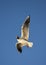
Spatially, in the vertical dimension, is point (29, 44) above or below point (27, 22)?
below

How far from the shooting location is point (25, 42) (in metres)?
1.74

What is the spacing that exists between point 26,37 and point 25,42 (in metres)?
0.04

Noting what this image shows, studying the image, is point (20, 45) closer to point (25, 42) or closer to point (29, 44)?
point (25, 42)

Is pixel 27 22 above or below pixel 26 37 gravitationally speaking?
above

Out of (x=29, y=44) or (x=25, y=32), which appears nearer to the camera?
(x=29, y=44)

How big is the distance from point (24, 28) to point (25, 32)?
4 centimetres

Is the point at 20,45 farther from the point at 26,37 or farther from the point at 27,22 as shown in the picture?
the point at 27,22

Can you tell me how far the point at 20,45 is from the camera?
1.82 m

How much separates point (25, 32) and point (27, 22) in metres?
0.09

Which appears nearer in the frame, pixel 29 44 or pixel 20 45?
pixel 29 44

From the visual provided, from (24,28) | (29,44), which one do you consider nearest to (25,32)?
(24,28)

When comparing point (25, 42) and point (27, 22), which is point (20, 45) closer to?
point (25, 42)

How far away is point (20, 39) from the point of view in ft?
5.88

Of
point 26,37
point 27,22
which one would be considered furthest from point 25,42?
point 27,22
